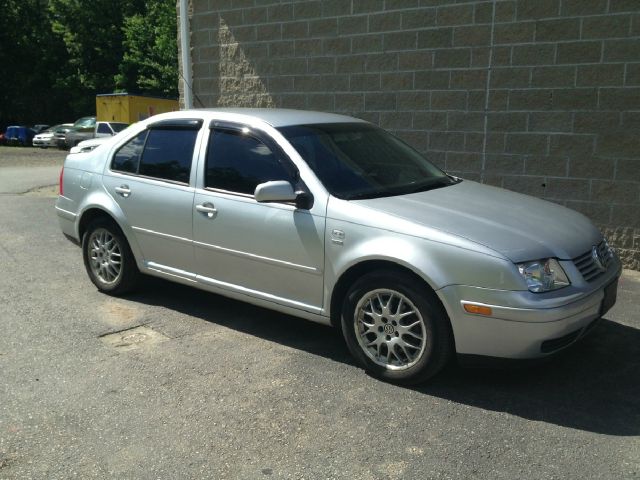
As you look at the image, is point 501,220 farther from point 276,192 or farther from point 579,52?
point 579,52

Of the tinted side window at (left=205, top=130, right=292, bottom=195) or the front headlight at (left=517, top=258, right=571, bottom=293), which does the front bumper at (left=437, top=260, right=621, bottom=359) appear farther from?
the tinted side window at (left=205, top=130, right=292, bottom=195)

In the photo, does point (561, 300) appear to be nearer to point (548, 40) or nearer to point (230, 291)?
point (230, 291)

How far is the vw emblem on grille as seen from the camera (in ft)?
13.4

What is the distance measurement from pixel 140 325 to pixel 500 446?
117 inches

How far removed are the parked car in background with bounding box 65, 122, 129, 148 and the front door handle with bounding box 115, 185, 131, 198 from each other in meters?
21.2

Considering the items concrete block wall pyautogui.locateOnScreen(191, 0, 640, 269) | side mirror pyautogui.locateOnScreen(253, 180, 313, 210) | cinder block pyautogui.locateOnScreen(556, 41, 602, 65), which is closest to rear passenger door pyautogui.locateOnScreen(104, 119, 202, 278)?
side mirror pyautogui.locateOnScreen(253, 180, 313, 210)

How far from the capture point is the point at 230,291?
15.8 ft

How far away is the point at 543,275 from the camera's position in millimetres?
3666

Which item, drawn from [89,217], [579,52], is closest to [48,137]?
[89,217]

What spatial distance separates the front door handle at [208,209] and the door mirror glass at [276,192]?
24.2 inches

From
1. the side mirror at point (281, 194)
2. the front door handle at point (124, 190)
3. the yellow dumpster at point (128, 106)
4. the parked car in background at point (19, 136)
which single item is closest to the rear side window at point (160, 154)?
the front door handle at point (124, 190)

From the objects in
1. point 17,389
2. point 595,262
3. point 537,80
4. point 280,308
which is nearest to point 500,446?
point 595,262

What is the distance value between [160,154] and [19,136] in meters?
31.3

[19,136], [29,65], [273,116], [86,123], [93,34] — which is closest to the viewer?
[273,116]
